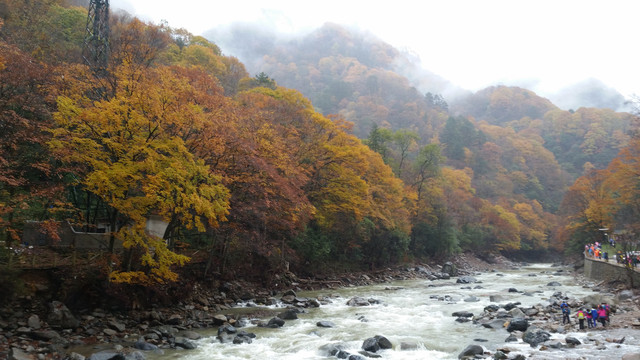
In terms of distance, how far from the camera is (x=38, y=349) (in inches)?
466

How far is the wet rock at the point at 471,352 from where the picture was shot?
12680mm

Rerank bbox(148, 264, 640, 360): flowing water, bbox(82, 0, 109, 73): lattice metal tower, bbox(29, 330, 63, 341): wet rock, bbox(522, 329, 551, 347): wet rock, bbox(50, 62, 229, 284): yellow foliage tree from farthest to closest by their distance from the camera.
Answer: bbox(82, 0, 109, 73): lattice metal tower
bbox(50, 62, 229, 284): yellow foliage tree
bbox(522, 329, 551, 347): wet rock
bbox(148, 264, 640, 360): flowing water
bbox(29, 330, 63, 341): wet rock

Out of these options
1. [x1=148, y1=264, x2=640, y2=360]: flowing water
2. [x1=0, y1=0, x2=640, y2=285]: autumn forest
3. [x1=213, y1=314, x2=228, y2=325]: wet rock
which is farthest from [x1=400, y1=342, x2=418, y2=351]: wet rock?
[x1=0, y1=0, x2=640, y2=285]: autumn forest

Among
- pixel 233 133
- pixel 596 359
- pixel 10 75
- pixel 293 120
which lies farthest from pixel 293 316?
pixel 293 120

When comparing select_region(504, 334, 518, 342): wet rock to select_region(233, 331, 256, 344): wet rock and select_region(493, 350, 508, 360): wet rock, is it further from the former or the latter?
select_region(233, 331, 256, 344): wet rock

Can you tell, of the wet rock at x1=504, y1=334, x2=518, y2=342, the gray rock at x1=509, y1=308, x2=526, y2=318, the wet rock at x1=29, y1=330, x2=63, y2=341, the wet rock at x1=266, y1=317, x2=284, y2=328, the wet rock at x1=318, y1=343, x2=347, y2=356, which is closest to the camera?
the wet rock at x1=29, y1=330, x2=63, y2=341

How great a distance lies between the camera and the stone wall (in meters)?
24.2

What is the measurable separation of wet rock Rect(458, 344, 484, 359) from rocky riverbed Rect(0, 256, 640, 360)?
32 millimetres

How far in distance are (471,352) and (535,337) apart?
115 inches

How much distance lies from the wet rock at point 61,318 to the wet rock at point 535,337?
629 inches

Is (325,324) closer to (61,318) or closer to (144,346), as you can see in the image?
(144,346)

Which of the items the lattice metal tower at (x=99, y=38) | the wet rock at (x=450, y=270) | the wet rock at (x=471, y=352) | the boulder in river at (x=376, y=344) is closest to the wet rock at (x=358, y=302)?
the boulder in river at (x=376, y=344)

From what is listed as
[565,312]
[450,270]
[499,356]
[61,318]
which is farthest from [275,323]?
[450,270]

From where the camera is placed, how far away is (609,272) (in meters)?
29.7
